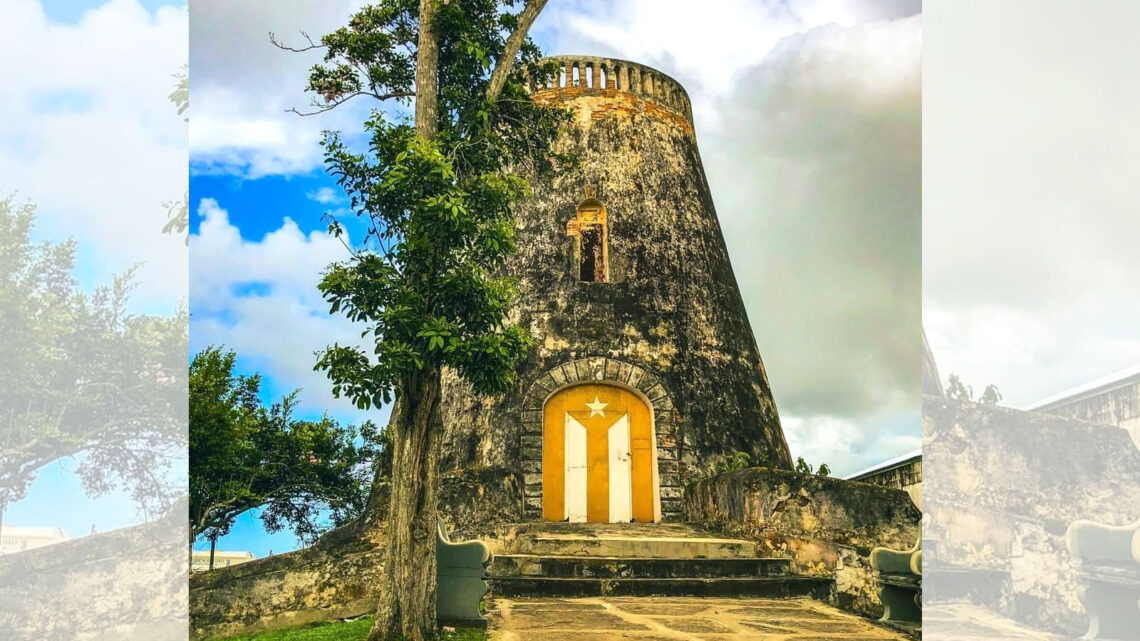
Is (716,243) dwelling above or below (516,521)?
above

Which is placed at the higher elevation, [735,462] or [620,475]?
[735,462]

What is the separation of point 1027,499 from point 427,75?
5.29m

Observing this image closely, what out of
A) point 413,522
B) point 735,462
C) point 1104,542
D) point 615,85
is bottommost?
point 1104,542

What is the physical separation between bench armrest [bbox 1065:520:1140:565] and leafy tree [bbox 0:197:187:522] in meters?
6.34

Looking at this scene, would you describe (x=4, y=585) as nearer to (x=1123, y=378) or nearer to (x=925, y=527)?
(x=925, y=527)

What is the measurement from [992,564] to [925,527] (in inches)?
114

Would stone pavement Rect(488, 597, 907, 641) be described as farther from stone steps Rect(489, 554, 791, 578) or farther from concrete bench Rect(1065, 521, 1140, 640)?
concrete bench Rect(1065, 521, 1140, 640)

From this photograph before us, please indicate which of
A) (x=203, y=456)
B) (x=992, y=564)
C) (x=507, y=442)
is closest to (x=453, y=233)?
(x=992, y=564)

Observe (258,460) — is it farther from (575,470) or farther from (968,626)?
(968,626)

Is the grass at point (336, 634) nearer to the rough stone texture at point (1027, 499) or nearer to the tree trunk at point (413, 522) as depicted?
the tree trunk at point (413, 522)

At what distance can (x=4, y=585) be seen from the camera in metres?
6.67

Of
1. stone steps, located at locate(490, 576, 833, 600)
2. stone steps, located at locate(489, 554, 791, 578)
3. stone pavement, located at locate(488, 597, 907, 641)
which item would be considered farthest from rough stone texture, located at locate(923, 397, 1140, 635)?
stone steps, located at locate(489, 554, 791, 578)

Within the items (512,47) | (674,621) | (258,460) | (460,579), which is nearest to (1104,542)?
(674,621)

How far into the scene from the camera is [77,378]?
8.83 meters
